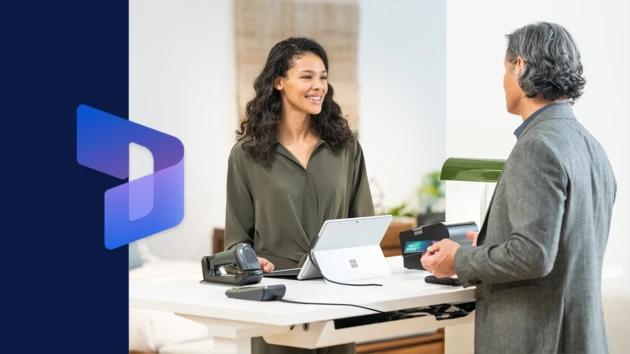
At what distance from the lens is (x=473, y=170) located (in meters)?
3.48

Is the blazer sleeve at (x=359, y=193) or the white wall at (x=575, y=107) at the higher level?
the white wall at (x=575, y=107)

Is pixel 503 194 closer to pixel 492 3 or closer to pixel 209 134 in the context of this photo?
pixel 492 3

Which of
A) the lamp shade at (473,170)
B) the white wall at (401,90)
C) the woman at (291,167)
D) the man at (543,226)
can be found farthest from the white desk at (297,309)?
the white wall at (401,90)

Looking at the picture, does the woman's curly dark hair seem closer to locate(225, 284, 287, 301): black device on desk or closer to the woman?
the woman

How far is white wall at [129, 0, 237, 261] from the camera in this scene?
6379mm

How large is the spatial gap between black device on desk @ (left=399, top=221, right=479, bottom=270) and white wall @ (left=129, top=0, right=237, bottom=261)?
3.70 metres

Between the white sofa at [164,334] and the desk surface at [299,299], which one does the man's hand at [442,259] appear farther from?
the white sofa at [164,334]

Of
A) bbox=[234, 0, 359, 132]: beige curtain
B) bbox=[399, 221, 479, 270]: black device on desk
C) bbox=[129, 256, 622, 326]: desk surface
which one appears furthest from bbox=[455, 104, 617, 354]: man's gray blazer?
bbox=[234, 0, 359, 132]: beige curtain

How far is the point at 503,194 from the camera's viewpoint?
2252mm

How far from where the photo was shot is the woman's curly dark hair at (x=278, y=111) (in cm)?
299

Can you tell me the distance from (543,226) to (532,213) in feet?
0.13

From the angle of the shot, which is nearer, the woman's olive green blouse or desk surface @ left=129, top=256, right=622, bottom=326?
desk surface @ left=129, top=256, right=622, bottom=326

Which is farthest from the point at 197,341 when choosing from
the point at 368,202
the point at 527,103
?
the point at 527,103

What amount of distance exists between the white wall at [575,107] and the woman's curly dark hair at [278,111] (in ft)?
3.64
